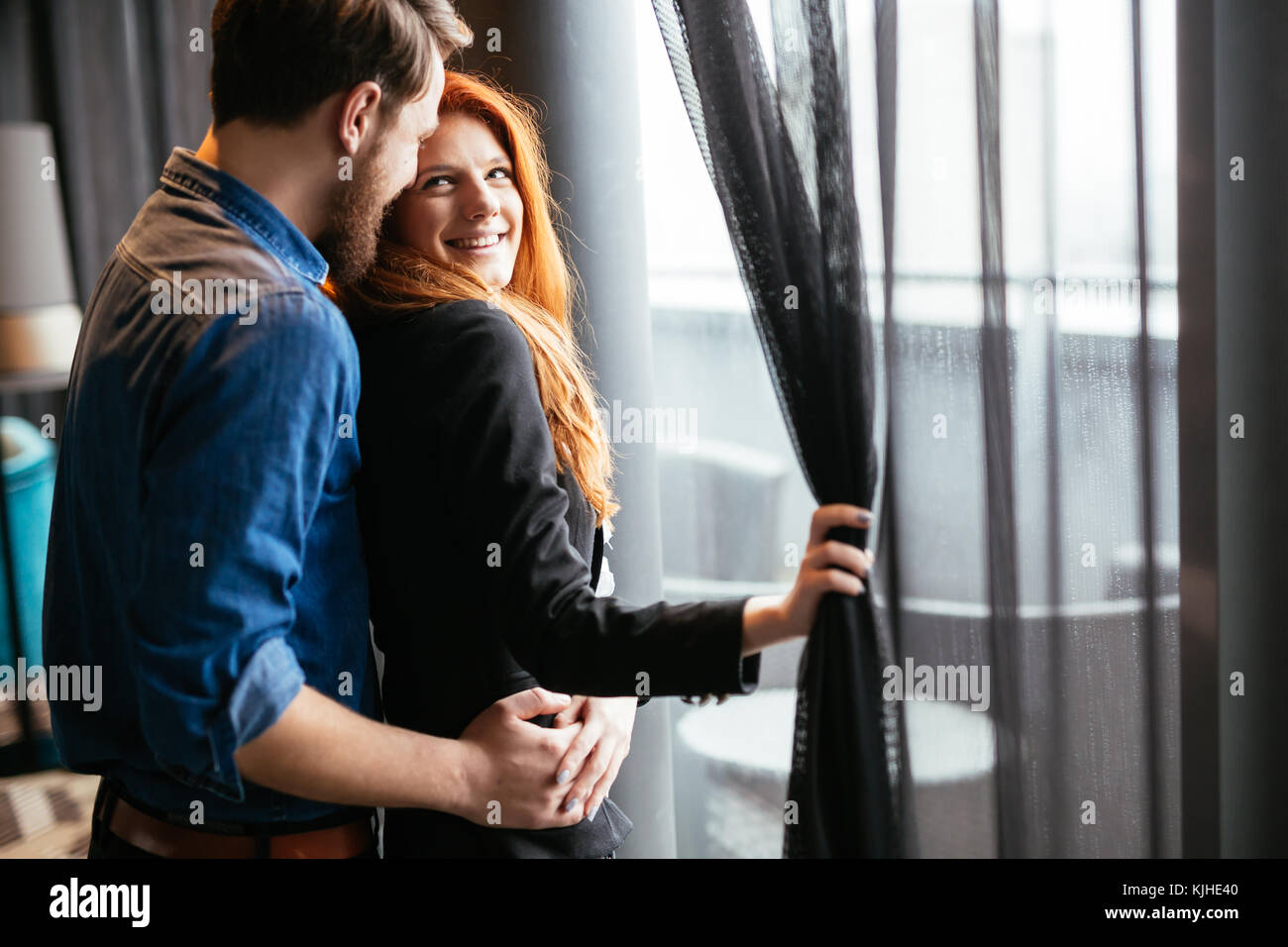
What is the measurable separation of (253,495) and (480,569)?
0.68 feet

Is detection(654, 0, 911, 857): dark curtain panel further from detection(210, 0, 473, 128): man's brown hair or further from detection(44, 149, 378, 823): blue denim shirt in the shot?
detection(44, 149, 378, 823): blue denim shirt

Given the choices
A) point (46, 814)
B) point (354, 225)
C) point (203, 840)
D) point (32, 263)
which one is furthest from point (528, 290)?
point (46, 814)

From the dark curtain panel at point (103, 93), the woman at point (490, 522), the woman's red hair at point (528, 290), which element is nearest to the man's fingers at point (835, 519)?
the woman at point (490, 522)

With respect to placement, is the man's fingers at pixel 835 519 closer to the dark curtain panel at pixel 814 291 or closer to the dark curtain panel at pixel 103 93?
the dark curtain panel at pixel 814 291

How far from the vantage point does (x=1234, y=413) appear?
1085 millimetres

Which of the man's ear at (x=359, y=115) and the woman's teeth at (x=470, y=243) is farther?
the woman's teeth at (x=470, y=243)


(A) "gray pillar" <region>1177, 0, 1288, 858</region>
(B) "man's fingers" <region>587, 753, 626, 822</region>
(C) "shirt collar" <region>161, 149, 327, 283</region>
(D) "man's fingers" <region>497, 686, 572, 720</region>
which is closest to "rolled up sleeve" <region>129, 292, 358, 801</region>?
(C) "shirt collar" <region>161, 149, 327, 283</region>

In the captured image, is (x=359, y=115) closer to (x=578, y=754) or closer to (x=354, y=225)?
(x=354, y=225)

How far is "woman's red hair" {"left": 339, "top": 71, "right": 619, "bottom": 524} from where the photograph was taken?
0.99 m

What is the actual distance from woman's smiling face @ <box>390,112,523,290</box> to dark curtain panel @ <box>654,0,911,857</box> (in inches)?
10.0

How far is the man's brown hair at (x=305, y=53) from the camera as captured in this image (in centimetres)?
86

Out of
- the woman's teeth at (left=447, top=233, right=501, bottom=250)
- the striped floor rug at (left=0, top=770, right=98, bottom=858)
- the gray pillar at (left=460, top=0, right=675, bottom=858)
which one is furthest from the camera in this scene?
the striped floor rug at (left=0, top=770, right=98, bottom=858)

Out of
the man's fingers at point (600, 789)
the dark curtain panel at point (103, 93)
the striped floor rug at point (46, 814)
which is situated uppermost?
the dark curtain panel at point (103, 93)

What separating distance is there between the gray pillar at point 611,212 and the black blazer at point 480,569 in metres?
0.38
